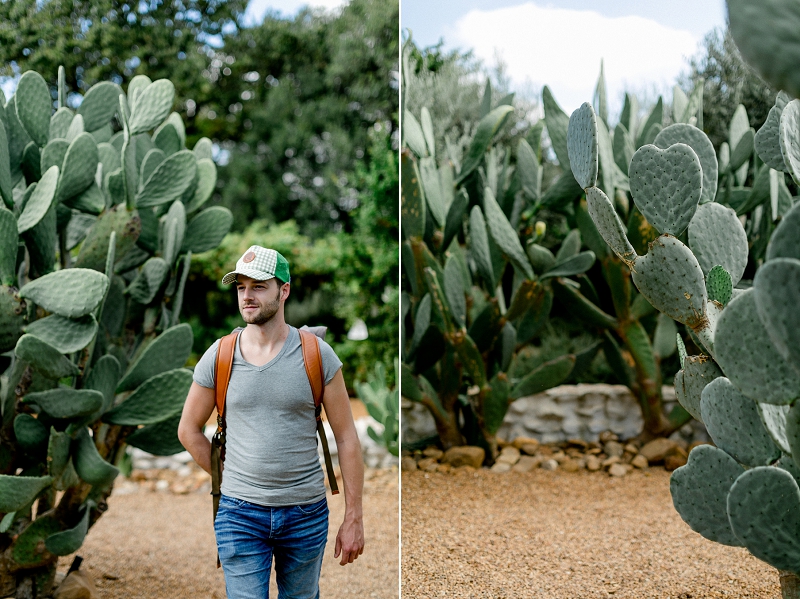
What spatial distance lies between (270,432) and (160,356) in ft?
3.04

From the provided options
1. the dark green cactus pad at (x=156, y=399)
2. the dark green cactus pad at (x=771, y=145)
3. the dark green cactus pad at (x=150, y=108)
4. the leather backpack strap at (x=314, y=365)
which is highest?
the dark green cactus pad at (x=150, y=108)

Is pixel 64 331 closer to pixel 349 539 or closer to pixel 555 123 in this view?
pixel 349 539

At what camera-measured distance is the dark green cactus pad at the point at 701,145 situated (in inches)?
73.5

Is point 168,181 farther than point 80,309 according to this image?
Yes

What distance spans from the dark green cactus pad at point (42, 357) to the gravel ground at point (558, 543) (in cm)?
122

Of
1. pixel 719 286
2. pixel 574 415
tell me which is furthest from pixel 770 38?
pixel 574 415

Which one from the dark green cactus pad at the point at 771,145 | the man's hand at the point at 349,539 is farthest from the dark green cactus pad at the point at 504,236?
the man's hand at the point at 349,539

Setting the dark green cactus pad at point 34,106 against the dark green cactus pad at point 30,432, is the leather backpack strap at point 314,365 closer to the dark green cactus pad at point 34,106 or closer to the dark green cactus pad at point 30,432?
the dark green cactus pad at point 30,432

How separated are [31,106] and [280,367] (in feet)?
4.54

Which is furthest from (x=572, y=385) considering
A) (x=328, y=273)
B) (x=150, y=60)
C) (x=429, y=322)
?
(x=150, y=60)

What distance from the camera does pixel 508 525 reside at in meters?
2.89

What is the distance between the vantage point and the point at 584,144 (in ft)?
5.20

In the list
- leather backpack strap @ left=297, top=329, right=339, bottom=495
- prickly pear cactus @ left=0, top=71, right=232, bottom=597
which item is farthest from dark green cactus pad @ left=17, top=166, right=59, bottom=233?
leather backpack strap @ left=297, top=329, right=339, bottom=495

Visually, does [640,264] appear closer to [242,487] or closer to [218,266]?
[242,487]
